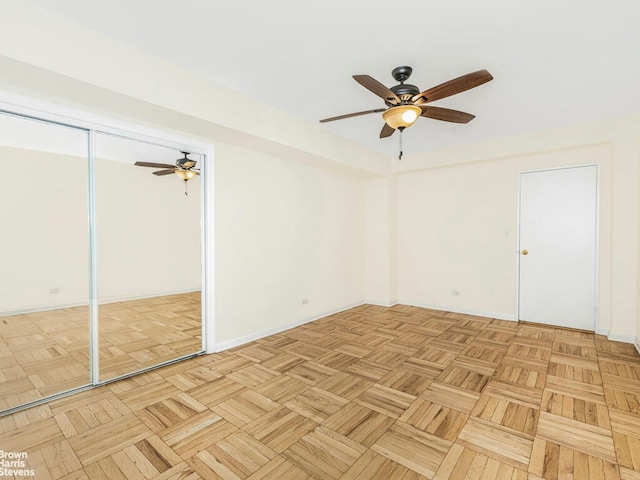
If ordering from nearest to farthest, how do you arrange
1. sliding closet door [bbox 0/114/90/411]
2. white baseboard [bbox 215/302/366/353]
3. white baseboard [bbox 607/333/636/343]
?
sliding closet door [bbox 0/114/90/411]
white baseboard [bbox 215/302/366/353]
white baseboard [bbox 607/333/636/343]

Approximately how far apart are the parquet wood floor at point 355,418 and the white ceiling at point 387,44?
8.64ft

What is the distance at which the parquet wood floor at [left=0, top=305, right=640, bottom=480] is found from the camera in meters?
1.67

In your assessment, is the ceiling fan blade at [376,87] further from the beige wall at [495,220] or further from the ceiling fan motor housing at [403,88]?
the beige wall at [495,220]

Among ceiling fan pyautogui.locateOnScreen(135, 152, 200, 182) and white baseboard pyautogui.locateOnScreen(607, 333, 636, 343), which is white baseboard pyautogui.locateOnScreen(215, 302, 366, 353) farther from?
white baseboard pyautogui.locateOnScreen(607, 333, 636, 343)

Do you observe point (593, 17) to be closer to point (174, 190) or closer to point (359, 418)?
point (359, 418)

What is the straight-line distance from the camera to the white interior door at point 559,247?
391cm

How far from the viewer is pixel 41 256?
2.88m

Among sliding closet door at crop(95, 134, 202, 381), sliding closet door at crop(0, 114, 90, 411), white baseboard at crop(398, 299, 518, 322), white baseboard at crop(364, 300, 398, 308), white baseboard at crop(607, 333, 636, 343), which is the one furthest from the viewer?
white baseboard at crop(364, 300, 398, 308)

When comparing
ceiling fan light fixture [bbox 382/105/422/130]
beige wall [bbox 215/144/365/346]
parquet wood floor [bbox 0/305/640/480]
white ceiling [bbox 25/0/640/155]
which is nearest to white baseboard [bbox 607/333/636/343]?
parquet wood floor [bbox 0/305/640/480]

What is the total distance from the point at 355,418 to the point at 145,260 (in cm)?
277

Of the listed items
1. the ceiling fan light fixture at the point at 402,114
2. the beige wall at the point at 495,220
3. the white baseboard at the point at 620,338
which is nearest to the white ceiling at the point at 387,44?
the ceiling fan light fixture at the point at 402,114

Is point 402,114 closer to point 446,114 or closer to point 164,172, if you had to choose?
point 446,114

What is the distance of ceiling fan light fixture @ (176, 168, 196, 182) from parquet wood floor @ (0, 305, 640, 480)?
6.24ft

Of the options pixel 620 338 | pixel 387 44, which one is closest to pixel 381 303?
pixel 620 338
